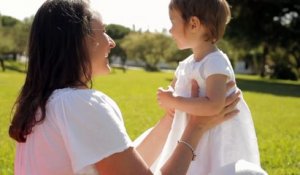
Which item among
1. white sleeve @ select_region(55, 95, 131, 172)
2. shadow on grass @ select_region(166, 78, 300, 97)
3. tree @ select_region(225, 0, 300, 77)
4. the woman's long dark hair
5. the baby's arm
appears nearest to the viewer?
white sleeve @ select_region(55, 95, 131, 172)

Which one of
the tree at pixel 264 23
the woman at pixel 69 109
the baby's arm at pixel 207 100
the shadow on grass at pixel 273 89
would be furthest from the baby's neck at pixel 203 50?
the tree at pixel 264 23

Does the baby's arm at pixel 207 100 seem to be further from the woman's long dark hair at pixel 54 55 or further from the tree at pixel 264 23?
the tree at pixel 264 23

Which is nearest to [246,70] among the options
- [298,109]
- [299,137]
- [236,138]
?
[298,109]

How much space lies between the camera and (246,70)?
8075 cm

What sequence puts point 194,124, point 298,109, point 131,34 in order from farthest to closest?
point 131,34 < point 298,109 < point 194,124

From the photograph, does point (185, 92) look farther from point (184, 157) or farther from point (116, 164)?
point (116, 164)

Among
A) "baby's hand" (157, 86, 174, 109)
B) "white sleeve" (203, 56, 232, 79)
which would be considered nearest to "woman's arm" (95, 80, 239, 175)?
"white sleeve" (203, 56, 232, 79)

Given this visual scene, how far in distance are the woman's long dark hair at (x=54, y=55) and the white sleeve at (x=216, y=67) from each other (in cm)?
90

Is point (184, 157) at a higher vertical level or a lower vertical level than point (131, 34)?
higher

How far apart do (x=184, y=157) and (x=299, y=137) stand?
289 inches

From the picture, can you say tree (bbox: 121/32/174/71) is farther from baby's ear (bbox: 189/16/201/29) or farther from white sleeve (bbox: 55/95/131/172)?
white sleeve (bbox: 55/95/131/172)

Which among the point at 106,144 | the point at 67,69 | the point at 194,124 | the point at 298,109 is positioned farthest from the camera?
the point at 298,109

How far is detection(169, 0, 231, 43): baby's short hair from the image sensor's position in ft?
8.98

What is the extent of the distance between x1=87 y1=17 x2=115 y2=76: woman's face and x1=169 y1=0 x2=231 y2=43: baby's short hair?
791mm
